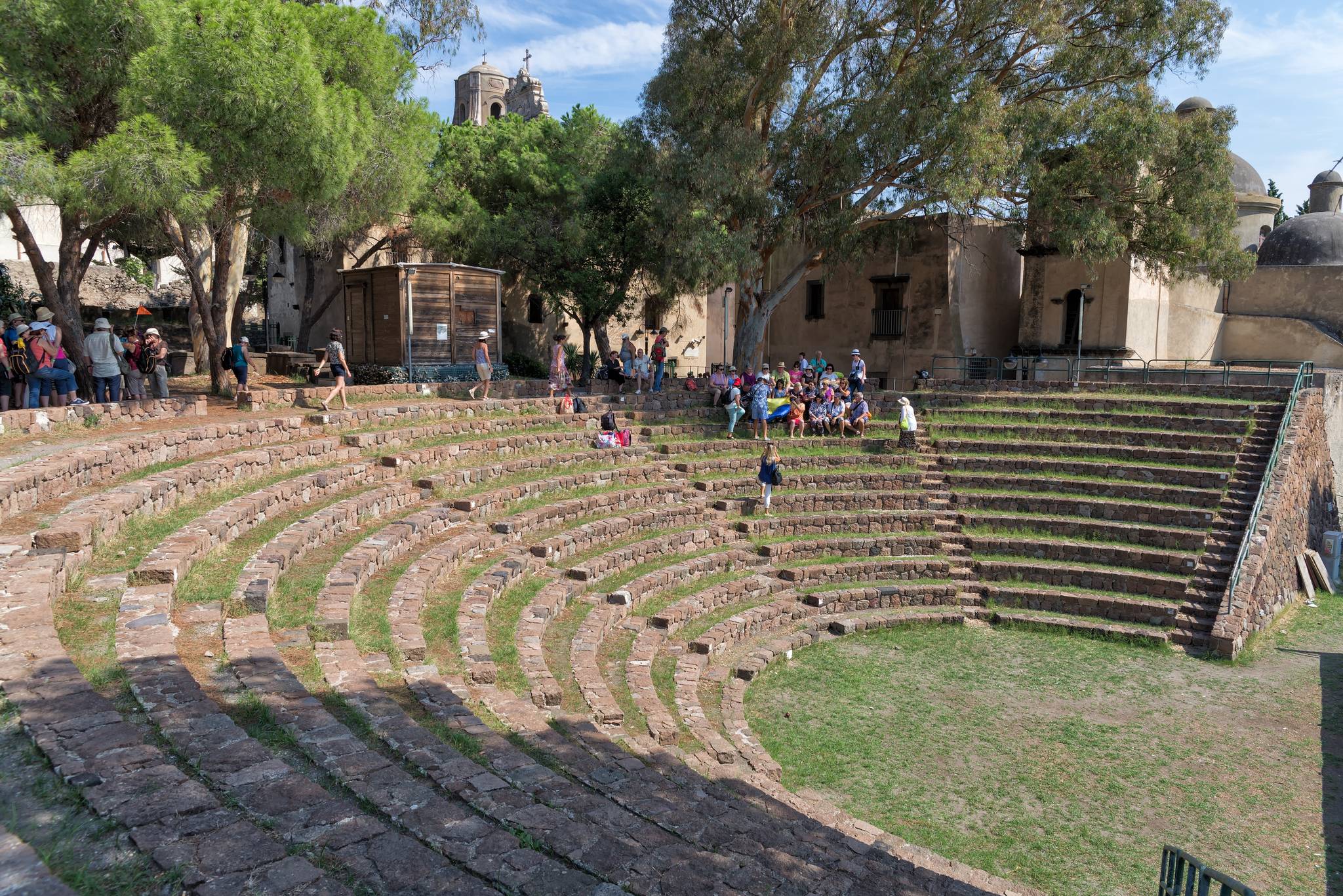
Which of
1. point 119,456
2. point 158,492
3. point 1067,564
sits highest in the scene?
point 119,456

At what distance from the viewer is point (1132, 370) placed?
20.2m

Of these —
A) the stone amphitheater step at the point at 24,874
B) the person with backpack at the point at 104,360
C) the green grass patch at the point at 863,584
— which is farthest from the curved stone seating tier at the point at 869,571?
the stone amphitheater step at the point at 24,874

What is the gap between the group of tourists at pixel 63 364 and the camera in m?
12.0

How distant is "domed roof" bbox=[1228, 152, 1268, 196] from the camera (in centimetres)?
3127

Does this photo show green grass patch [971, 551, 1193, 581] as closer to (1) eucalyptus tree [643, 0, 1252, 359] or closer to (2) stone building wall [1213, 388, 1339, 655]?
(2) stone building wall [1213, 388, 1339, 655]

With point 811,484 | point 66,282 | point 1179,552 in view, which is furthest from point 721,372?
point 66,282

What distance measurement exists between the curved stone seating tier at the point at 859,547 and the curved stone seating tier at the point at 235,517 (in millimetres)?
7242

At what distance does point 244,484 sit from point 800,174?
1536 cm

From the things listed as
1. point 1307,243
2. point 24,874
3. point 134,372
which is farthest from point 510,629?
point 1307,243

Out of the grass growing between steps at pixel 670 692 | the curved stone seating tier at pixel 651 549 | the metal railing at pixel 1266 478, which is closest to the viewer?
the grass growing between steps at pixel 670 692

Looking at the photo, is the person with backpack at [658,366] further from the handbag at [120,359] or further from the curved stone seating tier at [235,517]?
the handbag at [120,359]

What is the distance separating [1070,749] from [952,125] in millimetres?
13725

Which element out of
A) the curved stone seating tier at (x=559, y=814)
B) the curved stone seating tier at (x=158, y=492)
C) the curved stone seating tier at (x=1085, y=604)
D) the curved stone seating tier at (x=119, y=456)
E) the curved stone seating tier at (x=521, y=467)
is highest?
the curved stone seating tier at (x=119, y=456)

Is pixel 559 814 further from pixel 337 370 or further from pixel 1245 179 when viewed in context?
pixel 1245 179
